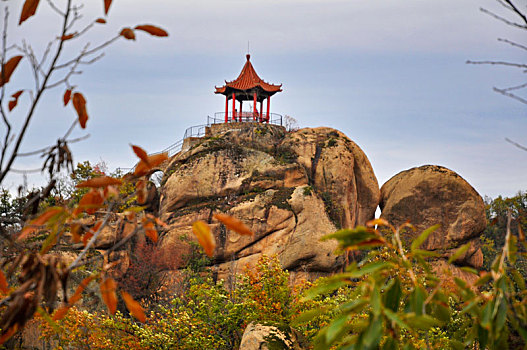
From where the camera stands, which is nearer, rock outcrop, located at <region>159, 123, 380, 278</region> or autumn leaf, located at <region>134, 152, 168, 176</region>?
autumn leaf, located at <region>134, 152, 168, 176</region>

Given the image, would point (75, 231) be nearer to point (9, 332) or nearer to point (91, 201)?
point (91, 201)

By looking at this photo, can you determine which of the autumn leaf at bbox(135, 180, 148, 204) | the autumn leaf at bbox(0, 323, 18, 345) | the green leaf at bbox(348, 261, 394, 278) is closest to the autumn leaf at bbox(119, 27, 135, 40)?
the autumn leaf at bbox(135, 180, 148, 204)

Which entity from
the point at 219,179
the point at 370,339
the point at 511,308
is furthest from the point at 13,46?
the point at 219,179

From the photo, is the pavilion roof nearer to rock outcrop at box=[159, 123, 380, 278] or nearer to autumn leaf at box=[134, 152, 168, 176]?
rock outcrop at box=[159, 123, 380, 278]

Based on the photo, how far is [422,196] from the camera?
2206 centimetres

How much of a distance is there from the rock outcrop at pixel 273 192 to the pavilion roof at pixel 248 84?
15.5 ft

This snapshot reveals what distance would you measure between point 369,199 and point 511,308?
21248mm

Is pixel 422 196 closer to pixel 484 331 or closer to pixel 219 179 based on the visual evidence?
pixel 219 179

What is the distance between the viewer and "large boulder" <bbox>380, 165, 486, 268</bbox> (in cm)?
2141

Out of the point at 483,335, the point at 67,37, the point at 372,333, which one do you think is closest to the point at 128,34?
the point at 67,37

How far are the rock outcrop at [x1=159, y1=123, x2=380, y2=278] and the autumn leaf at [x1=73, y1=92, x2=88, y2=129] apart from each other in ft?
53.4

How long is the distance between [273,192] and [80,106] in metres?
17.9

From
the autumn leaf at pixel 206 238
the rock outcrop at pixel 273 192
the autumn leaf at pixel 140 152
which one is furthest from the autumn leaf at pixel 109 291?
the rock outcrop at pixel 273 192

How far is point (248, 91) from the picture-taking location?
28.7 meters
